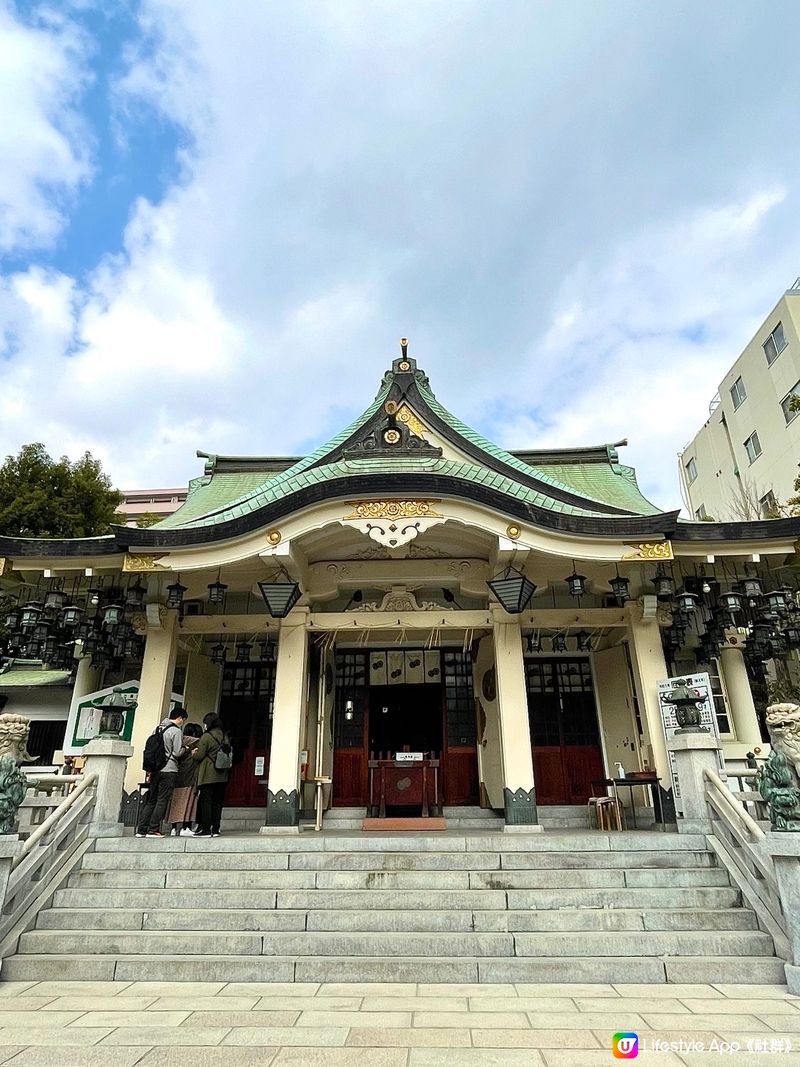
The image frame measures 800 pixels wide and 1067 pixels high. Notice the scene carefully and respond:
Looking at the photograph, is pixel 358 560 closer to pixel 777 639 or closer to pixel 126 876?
pixel 126 876

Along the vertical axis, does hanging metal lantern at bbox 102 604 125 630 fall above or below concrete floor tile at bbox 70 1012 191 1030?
above

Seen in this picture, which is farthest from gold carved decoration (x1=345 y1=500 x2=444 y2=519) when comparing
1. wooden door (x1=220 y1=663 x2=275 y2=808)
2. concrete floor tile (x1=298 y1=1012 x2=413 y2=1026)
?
concrete floor tile (x1=298 y1=1012 x2=413 y2=1026)

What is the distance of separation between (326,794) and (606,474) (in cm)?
830

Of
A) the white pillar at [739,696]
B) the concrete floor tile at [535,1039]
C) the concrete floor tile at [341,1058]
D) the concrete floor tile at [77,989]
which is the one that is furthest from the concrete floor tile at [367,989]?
the white pillar at [739,696]

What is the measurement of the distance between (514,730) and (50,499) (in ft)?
39.1

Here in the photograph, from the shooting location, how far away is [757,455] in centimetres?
2502

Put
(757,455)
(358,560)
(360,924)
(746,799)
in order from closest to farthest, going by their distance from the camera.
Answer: (360,924) → (746,799) → (358,560) → (757,455)

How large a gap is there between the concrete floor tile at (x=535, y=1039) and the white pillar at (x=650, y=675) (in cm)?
529

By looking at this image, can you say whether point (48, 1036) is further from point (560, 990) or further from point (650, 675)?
point (650, 675)

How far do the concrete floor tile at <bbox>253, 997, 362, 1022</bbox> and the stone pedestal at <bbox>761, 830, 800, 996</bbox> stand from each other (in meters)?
3.11

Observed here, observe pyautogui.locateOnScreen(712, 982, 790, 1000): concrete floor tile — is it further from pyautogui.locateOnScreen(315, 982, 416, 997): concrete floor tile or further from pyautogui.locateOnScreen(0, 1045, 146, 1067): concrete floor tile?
pyautogui.locateOnScreen(0, 1045, 146, 1067): concrete floor tile

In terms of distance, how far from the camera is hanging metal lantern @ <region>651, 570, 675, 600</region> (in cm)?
852

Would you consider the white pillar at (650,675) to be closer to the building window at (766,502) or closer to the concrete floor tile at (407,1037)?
the concrete floor tile at (407,1037)

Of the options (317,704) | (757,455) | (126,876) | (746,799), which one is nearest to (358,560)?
(317,704)
